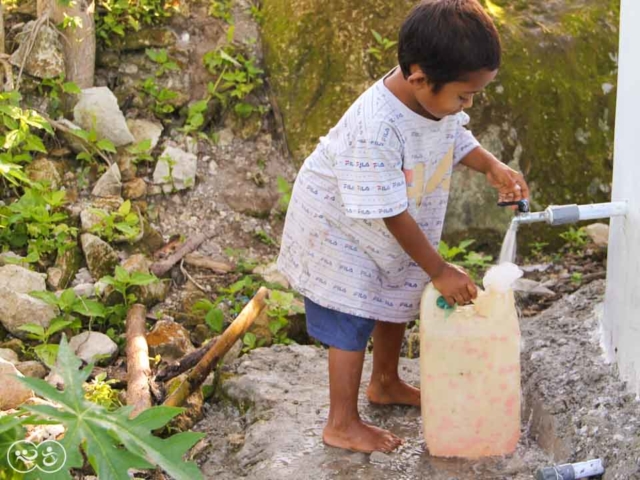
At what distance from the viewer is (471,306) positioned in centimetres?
238

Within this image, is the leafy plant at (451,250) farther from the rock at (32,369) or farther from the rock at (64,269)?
the rock at (32,369)

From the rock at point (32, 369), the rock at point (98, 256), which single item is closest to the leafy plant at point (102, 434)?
the rock at point (32, 369)

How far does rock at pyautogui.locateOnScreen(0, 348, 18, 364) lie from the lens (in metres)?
3.18

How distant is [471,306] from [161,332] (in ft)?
4.59

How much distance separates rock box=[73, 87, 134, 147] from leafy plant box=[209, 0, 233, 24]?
29.6 inches

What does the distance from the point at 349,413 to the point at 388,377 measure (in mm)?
276

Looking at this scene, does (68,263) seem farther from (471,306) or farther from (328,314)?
(471,306)

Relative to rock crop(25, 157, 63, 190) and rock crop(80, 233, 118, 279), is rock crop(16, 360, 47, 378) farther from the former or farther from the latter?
rock crop(25, 157, 63, 190)

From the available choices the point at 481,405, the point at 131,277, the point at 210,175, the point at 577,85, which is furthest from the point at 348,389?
the point at 577,85

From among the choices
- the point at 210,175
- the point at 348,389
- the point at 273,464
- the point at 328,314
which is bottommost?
the point at 273,464

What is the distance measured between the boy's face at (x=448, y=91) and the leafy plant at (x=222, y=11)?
7.81 ft

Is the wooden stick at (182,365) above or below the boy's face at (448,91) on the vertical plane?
below

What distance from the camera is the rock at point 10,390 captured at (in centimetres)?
276

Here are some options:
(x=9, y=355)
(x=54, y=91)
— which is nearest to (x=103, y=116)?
(x=54, y=91)
